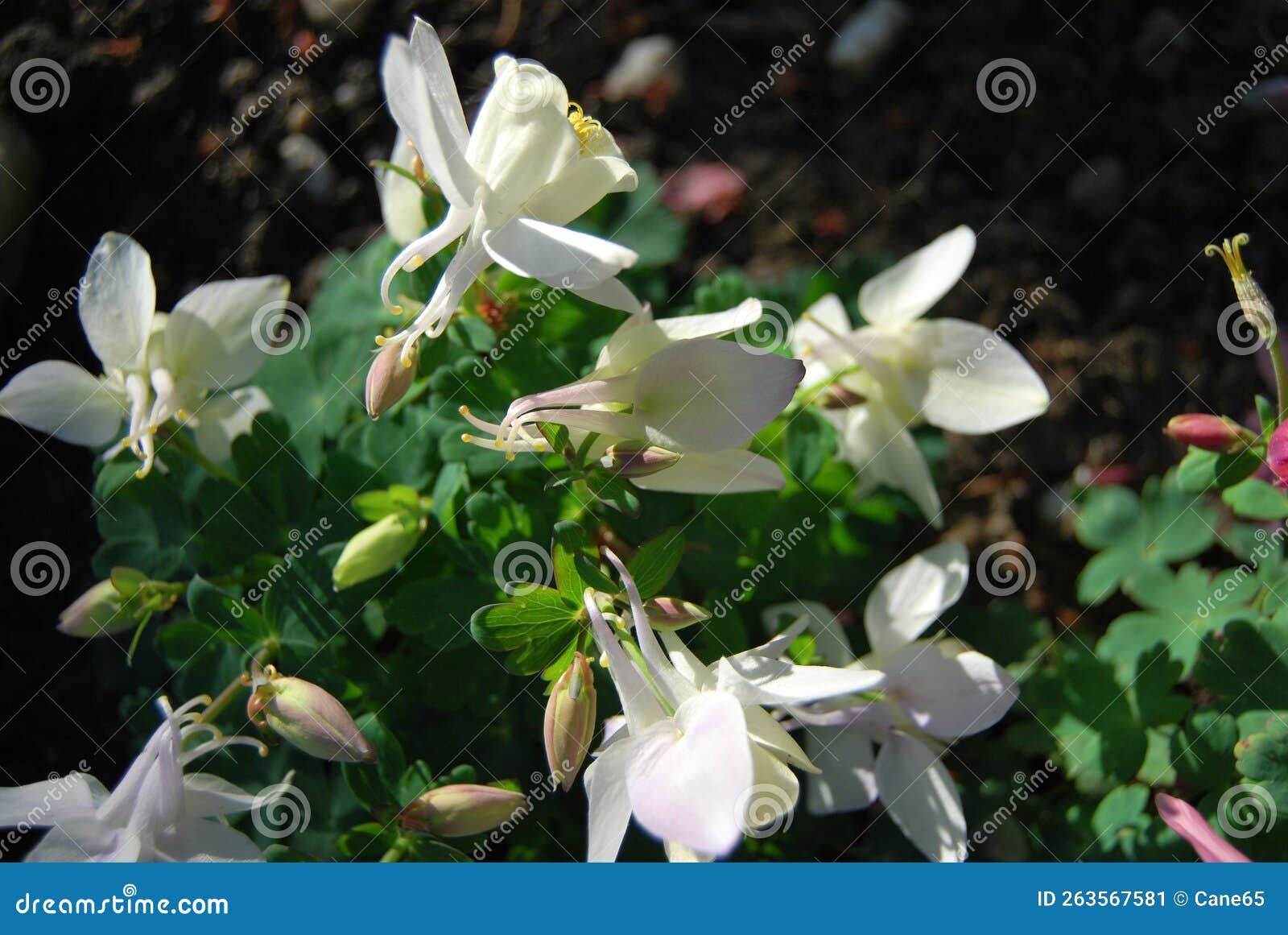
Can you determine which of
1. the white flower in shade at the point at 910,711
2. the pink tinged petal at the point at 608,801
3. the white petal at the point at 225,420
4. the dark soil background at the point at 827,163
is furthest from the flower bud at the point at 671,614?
the dark soil background at the point at 827,163

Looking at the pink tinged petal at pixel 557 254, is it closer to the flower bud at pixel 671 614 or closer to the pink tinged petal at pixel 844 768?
the flower bud at pixel 671 614

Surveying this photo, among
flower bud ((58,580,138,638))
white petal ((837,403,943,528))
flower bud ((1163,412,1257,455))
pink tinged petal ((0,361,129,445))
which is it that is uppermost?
flower bud ((1163,412,1257,455))

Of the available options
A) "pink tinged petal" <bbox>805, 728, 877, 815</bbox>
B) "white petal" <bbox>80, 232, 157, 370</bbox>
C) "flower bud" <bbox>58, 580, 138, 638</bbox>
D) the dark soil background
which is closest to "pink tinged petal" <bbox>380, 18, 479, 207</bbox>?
"white petal" <bbox>80, 232, 157, 370</bbox>

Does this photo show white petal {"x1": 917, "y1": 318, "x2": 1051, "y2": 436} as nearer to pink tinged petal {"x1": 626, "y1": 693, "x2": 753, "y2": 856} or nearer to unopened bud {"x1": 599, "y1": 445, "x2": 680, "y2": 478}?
unopened bud {"x1": 599, "y1": 445, "x2": 680, "y2": 478}

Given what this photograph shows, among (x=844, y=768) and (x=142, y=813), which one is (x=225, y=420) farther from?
(x=844, y=768)

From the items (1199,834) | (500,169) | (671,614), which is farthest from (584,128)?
(1199,834)

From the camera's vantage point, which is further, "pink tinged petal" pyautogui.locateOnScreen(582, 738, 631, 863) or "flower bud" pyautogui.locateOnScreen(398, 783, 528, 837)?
"flower bud" pyautogui.locateOnScreen(398, 783, 528, 837)

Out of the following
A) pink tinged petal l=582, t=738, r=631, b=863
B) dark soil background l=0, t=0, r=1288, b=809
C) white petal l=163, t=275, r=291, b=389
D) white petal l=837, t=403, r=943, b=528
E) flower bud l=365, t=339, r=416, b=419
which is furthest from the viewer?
dark soil background l=0, t=0, r=1288, b=809
